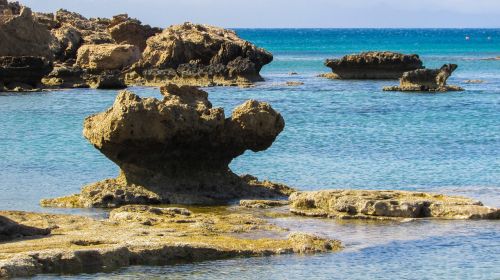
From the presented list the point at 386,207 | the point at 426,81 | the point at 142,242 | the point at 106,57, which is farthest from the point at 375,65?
the point at 142,242

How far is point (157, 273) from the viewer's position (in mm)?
18344

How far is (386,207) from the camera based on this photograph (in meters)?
23.3

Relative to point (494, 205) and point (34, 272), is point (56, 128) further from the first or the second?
point (34, 272)

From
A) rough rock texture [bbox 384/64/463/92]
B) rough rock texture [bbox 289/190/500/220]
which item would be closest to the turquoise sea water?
rough rock texture [bbox 289/190/500/220]

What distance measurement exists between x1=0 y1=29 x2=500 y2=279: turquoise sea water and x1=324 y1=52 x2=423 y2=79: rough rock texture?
1039 cm

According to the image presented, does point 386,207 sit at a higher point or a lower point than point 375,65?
higher

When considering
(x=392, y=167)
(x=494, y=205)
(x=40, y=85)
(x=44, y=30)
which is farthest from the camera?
(x=44, y=30)

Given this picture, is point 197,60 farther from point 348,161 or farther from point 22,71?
point 348,161

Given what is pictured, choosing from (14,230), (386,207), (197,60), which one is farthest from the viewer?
(197,60)

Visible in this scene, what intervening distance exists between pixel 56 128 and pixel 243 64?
35398 millimetres

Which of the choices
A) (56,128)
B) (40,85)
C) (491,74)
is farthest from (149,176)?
(491,74)

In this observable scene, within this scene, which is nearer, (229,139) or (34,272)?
(34,272)

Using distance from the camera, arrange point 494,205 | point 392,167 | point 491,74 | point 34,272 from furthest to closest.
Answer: point 491,74, point 392,167, point 494,205, point 34,272

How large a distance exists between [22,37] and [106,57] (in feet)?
24.2
